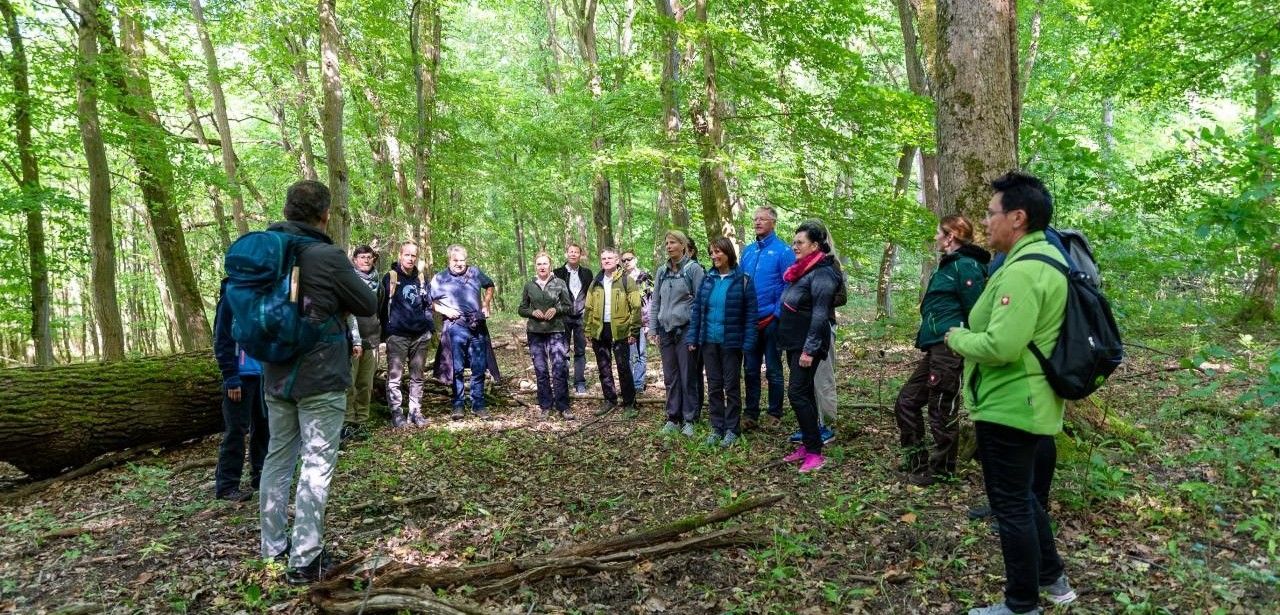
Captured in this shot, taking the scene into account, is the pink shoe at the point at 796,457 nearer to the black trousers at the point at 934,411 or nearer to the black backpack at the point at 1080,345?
the black trousers at the point at 934,411

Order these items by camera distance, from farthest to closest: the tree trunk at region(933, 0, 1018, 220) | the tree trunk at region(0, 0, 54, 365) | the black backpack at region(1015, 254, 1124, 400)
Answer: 1. the tree trunk at region(0, 0, 54, 365)
2. the tree trunk at region(933, 0, 1018, 220)
3. the black backpack at region(1015, 254, 1124, 400)

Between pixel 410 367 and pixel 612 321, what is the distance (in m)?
2.44

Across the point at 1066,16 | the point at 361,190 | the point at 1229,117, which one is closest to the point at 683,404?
the point at 1066,16

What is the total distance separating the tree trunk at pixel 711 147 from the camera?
9.27m

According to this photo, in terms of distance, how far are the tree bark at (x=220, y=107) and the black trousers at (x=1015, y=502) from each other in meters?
13.0

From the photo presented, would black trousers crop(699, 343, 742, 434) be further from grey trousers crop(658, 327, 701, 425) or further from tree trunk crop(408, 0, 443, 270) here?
tree trunk crop(408, 0, 443, 270)

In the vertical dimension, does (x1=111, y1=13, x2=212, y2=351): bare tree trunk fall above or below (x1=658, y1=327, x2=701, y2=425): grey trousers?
above

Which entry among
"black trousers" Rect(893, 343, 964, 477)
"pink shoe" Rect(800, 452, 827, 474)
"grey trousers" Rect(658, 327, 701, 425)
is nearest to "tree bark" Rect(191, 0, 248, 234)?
"grey trousers" Rect(658, 327, 701, 425)

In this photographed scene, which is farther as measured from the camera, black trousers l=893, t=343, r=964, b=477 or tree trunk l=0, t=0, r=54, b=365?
tree trunk l=0, t=0, r=54, b=365

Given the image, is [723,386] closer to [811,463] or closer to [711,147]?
[811,463]

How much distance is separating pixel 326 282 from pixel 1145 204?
7645 millimetres

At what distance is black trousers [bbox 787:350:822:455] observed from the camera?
5129mm

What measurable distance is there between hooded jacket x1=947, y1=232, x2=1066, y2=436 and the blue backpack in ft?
10.6

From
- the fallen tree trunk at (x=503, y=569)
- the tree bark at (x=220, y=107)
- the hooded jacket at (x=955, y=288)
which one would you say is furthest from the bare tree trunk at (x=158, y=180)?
the hooded jacket at (x=955, y=288)
